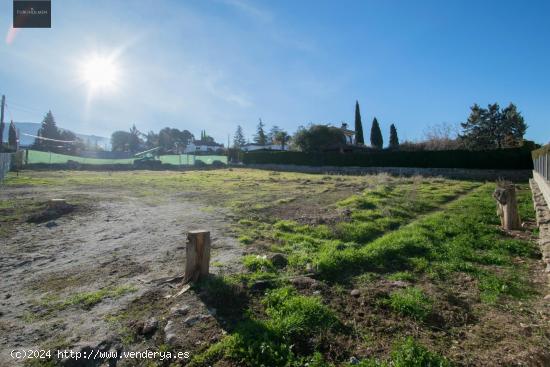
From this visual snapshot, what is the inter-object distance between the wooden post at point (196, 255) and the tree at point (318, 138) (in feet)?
125

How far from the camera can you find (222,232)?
7.59 metres

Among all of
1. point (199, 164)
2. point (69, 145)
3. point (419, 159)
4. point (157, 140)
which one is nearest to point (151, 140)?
point (157, 140)

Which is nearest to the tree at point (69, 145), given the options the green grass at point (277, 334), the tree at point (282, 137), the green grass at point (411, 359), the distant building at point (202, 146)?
the distant building at point (202, 146)

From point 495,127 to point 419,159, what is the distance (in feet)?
53.2

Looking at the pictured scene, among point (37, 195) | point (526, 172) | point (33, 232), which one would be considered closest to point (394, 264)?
point (33, 232)

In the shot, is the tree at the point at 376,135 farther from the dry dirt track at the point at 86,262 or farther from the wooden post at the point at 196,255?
the wooden post at the point at 196,255

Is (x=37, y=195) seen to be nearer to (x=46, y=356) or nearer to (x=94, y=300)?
(x=94, y=300)

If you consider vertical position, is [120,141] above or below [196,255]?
above

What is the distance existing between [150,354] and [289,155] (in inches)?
1434

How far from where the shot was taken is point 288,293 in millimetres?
4238

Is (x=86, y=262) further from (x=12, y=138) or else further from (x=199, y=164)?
(x=199, y=164)

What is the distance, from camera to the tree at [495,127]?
3622 cm

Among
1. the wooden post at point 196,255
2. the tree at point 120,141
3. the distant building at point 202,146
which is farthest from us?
the distant building at point 202,146

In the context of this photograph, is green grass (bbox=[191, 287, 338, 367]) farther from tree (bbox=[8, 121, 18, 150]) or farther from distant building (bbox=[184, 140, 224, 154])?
distant building (bbox=[184, 140, 224, 154])
